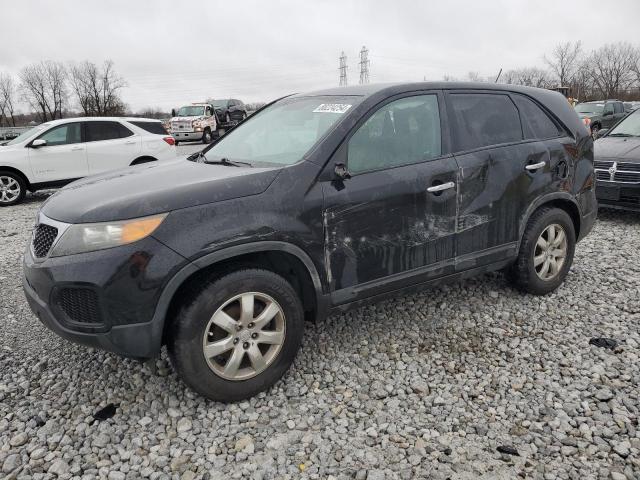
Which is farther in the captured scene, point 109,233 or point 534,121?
point 534,121

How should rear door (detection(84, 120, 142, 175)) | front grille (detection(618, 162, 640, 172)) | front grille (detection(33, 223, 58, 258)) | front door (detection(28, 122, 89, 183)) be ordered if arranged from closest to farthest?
front grille (detection(33, 223, 58, 258)) → front grille (detection(618, 162, 640, 172)) → front door (detection(28, 122, 89, 183)) → rear door (detection(84, 120, 142, 175))

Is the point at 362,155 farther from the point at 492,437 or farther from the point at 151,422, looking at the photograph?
the point at 151,422

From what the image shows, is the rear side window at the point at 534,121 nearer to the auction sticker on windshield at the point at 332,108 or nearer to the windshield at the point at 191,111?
the auction sticker on windshield at the point at 332,108

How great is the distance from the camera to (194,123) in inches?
963

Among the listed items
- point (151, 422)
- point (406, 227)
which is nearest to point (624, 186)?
point (406, 227)

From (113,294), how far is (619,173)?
268 inches

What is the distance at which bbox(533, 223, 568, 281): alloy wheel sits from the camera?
4012 millimetres

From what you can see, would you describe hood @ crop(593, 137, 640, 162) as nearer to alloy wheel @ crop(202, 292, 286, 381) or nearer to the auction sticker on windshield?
the auction sticker on windshield

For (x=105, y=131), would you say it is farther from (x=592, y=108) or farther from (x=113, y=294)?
(x=592, y=108)

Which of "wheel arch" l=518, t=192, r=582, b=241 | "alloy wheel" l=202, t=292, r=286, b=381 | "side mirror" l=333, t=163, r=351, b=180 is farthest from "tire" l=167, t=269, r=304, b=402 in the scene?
"wheel arch" l=518, t=192, r=582, b=241

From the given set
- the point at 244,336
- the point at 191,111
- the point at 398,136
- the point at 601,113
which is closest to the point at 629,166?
the point at 398,136

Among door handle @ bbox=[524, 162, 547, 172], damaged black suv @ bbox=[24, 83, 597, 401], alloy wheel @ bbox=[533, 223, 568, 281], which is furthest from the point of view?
alloy wheel @ bbox=[533, 223, 568, 281]

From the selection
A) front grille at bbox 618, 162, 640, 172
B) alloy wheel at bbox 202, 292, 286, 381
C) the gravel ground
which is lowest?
the gravel ground

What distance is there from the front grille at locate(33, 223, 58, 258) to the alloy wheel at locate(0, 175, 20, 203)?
8236 millimetres
